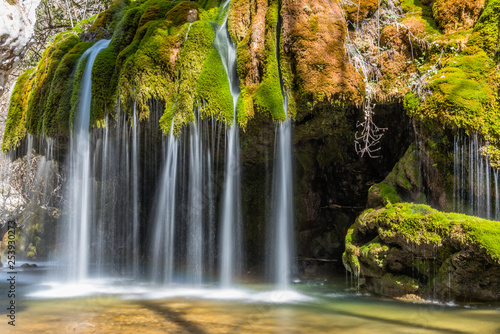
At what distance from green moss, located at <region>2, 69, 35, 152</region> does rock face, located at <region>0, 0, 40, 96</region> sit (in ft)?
22.4

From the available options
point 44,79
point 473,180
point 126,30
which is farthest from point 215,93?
point 44,79

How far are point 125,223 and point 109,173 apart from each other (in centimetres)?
516

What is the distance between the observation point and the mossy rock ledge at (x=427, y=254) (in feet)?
18.7

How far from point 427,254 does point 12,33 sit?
6.21 meters

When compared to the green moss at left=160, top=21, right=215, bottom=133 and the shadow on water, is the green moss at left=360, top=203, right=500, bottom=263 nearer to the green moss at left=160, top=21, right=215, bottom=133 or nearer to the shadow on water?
the shadow on water

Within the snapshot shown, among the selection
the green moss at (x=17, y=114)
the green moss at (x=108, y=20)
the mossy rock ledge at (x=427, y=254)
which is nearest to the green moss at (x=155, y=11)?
the green moss at (x=108, y=20)

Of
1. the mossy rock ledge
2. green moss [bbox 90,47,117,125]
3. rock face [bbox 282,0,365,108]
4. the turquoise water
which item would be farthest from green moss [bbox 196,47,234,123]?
the turquoise water

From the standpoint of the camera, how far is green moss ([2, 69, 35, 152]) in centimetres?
1073

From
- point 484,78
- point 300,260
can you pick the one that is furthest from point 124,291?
point 484,78

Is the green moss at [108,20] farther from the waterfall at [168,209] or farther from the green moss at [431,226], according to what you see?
the green moss at [431,226]

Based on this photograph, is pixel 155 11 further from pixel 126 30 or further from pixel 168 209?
pixel 168 209

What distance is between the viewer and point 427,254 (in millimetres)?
6199

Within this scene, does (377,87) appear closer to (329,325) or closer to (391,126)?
(391,126)

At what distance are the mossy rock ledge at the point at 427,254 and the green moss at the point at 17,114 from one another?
8948mm
